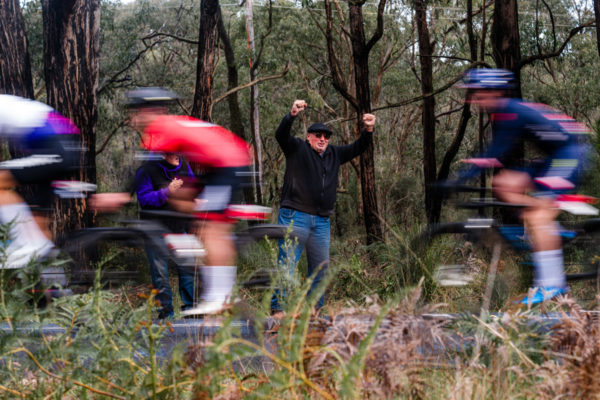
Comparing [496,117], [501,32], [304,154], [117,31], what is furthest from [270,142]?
[496,117]

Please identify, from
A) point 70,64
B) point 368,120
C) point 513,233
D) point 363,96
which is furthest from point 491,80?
point 363,96

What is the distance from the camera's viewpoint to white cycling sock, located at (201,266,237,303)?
438 cm

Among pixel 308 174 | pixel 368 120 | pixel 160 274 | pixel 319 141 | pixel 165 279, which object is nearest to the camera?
pixel 160 274

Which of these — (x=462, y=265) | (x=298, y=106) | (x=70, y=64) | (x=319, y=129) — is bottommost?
(x=462, y=265)

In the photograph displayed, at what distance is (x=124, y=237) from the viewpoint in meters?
4.57

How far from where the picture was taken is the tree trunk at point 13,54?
35.7 feet

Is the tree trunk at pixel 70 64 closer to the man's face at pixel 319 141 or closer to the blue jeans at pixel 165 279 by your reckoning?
the man's face at pixel 319 141

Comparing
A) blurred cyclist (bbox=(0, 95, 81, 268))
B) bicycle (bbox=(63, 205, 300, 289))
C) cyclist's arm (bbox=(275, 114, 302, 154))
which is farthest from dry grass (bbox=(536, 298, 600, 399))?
cyclist's arm (bbox=(275, 114, 302, 154))

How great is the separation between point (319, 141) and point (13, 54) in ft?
24.0

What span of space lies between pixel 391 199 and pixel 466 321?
60.1 feet

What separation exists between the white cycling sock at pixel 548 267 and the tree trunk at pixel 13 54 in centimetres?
949

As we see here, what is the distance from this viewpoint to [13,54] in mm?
11031

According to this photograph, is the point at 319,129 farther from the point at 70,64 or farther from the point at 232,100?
the point at 232,100

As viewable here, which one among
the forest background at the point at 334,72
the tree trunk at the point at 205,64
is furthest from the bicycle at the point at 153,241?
the tree trunk at the point at 205,64
